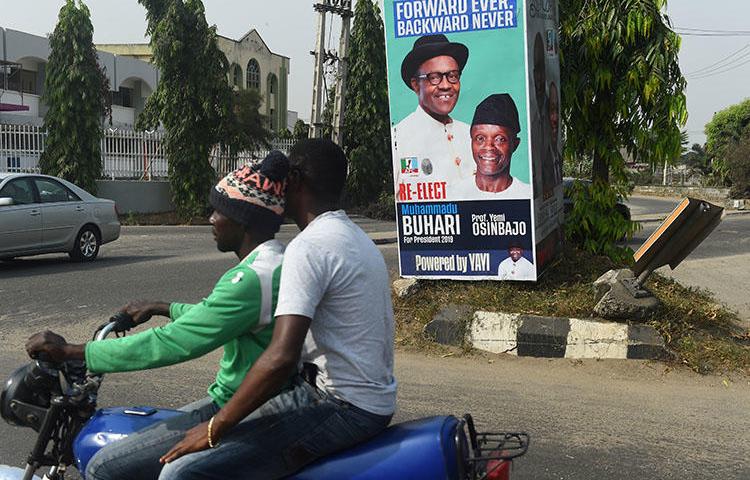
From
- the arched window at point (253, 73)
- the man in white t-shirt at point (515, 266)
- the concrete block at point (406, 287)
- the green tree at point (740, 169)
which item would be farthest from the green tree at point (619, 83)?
the arched window at point (253, 73)

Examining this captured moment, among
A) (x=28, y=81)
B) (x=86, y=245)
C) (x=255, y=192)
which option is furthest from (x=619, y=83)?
(x=28, y=81)

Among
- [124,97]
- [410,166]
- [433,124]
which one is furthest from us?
[124,97]

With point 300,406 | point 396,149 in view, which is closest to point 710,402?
point 396,149

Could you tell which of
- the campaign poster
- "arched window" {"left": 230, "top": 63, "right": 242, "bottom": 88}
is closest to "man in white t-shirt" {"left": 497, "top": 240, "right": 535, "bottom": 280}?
the campaign poster

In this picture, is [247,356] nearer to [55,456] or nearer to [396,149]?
[55,456]

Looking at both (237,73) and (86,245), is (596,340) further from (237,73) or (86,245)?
(237,73)

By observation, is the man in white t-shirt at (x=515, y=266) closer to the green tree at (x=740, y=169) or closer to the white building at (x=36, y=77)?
the white building at (x=36, y=77)

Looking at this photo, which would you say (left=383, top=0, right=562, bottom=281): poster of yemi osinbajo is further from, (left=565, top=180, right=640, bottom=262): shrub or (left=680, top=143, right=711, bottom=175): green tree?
(left=680, top=143, right=711, bottom=175): green tree

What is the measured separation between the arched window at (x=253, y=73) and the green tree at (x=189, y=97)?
115 feet

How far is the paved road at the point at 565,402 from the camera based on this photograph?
14.7 ft

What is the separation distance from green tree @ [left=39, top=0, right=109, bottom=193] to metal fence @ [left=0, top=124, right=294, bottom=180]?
1.49 feet

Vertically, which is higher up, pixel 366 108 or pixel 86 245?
pixel 366 108

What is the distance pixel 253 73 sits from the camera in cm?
5850

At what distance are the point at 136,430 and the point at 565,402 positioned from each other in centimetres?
375
